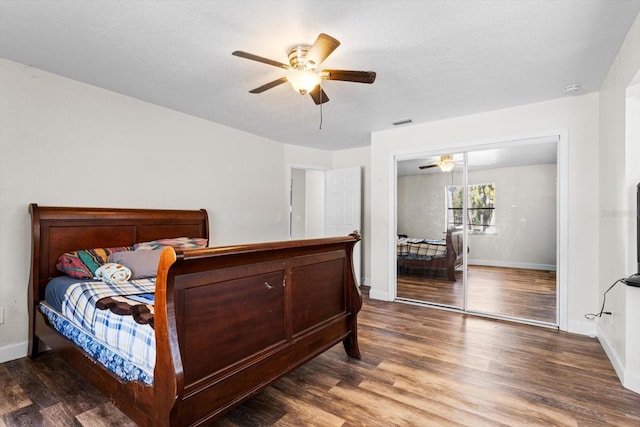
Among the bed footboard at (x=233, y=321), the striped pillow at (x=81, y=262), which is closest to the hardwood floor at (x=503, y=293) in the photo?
the bed footboard at (x=233, y=321)

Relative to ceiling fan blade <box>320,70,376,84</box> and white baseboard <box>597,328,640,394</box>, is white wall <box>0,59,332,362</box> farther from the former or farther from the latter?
white baseboard <box>597,328,640,394</box>

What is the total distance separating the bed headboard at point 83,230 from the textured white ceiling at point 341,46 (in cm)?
128

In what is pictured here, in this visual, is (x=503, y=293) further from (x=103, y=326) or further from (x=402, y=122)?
(x=103, y=326)

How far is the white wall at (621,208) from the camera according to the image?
7.30 feet

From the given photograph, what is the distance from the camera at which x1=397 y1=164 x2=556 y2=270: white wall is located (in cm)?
369

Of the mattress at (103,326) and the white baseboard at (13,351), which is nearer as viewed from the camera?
the mattress at (103,326)

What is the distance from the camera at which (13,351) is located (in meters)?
2.71

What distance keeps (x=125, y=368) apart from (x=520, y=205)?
13.9ft

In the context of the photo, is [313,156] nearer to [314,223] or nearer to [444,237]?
[314,223]

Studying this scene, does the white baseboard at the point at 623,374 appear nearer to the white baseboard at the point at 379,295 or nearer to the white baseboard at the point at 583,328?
the white baseboard at the point at 583,328

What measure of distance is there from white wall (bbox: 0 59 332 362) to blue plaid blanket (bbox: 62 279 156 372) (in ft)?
3.10

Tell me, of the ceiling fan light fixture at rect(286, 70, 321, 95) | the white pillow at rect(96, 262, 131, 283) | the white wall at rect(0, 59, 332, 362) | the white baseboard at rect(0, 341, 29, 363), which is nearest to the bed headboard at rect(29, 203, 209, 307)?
the white wall at rect(0, 59, 332, 362)

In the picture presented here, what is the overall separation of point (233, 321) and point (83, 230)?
2209 millimetres

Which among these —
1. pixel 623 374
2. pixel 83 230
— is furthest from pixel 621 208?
pixel 83 230
